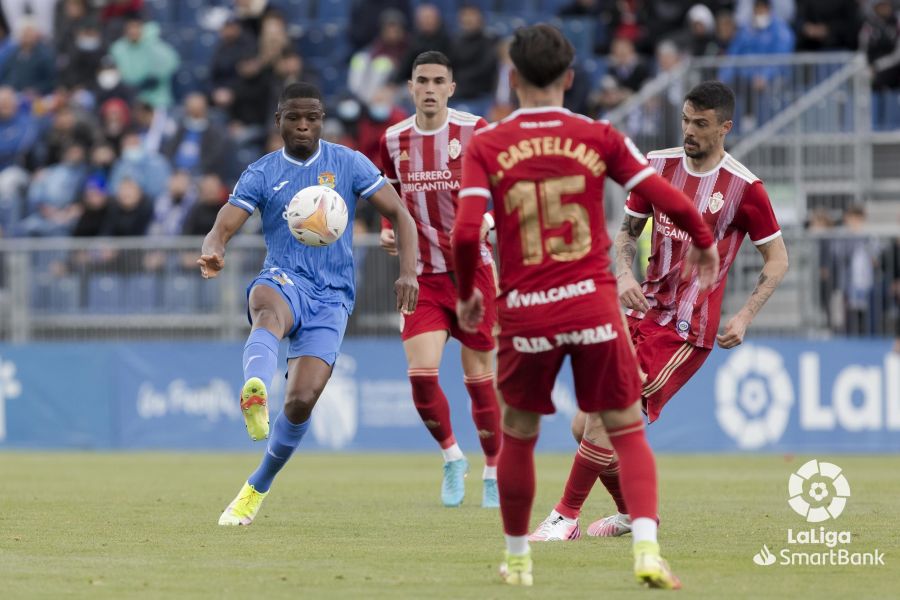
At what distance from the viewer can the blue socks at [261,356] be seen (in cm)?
903

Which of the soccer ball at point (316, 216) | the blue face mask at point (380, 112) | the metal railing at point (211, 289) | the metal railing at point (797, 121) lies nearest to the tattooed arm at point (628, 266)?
the soccer ball at point (316, 216)

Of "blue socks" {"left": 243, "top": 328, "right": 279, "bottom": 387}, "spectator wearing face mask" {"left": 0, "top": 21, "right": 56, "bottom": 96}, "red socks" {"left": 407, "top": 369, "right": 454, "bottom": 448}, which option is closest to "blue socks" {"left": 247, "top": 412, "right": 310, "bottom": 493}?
"blue socks" {"left": 243, "top": 328, "right": 279, "bottom": 387}

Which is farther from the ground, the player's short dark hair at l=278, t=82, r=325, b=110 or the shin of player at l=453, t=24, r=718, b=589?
the player's short dark hair at l=278, t=82, r=325, b=110

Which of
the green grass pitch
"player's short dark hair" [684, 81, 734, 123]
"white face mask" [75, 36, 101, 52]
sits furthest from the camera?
"white face mask" [75, 36, 101, 52]

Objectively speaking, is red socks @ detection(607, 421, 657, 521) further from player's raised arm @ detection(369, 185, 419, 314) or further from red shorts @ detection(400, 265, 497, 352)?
red shorts @ detection(400, 265, 497, 352)

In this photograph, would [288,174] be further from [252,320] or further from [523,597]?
[523,597]

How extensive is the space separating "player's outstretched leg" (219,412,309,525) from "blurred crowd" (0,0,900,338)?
33.2ft

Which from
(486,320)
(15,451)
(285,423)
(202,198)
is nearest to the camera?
(285,423)

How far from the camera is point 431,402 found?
440 inches

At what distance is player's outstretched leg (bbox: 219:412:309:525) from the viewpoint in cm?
980

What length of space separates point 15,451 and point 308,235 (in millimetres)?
11253

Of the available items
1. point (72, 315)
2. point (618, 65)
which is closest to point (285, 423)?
point (72, 315)

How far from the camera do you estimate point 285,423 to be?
9789mm

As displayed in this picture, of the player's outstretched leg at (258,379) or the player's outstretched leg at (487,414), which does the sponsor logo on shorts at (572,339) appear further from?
the player's outstretched leg at (487,414)
